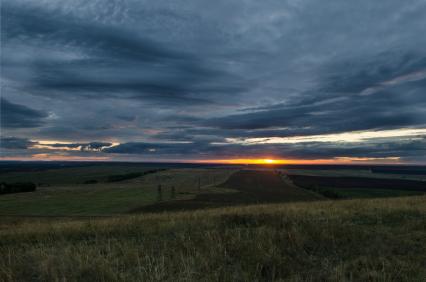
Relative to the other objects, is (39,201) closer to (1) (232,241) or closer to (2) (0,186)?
(2) (0,186)

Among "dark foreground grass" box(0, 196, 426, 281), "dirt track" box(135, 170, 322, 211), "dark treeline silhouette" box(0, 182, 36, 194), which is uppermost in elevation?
"dark foreground grass" box(0, 196, 426, 281)

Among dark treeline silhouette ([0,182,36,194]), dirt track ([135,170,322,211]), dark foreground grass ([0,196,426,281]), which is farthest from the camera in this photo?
dark treeline silhouette ([0,182,36,194])

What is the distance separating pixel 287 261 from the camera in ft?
19.4

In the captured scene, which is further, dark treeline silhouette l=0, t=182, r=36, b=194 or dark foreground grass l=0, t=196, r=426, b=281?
dark treeline silhouette l=0, t=182, r=36, b=194

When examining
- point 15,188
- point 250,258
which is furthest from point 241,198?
point 15,188

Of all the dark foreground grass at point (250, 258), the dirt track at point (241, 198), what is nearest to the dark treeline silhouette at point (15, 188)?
the dirt track at point (241, 198)

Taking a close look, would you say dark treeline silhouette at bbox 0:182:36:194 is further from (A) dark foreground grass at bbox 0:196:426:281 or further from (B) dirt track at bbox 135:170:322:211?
(A) dark foreground grass at bbox 0:196:426:281

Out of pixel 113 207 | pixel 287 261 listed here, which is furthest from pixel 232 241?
pixel 113 207

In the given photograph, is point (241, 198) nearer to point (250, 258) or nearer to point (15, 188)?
point (250, 258)

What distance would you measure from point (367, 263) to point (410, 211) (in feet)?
28.7

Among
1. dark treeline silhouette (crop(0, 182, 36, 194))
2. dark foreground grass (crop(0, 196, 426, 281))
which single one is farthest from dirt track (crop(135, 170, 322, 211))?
dark treeline silhouette (crop(0, 182, 36, 194))

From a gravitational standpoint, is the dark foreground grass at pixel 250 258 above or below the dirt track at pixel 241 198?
above

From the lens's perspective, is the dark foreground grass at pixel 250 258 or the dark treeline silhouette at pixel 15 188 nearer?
Result: the dark foreground grass at pixel 250 258

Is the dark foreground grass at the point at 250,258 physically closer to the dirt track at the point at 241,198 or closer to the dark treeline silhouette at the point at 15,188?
the dirt track at the point at 241,198
